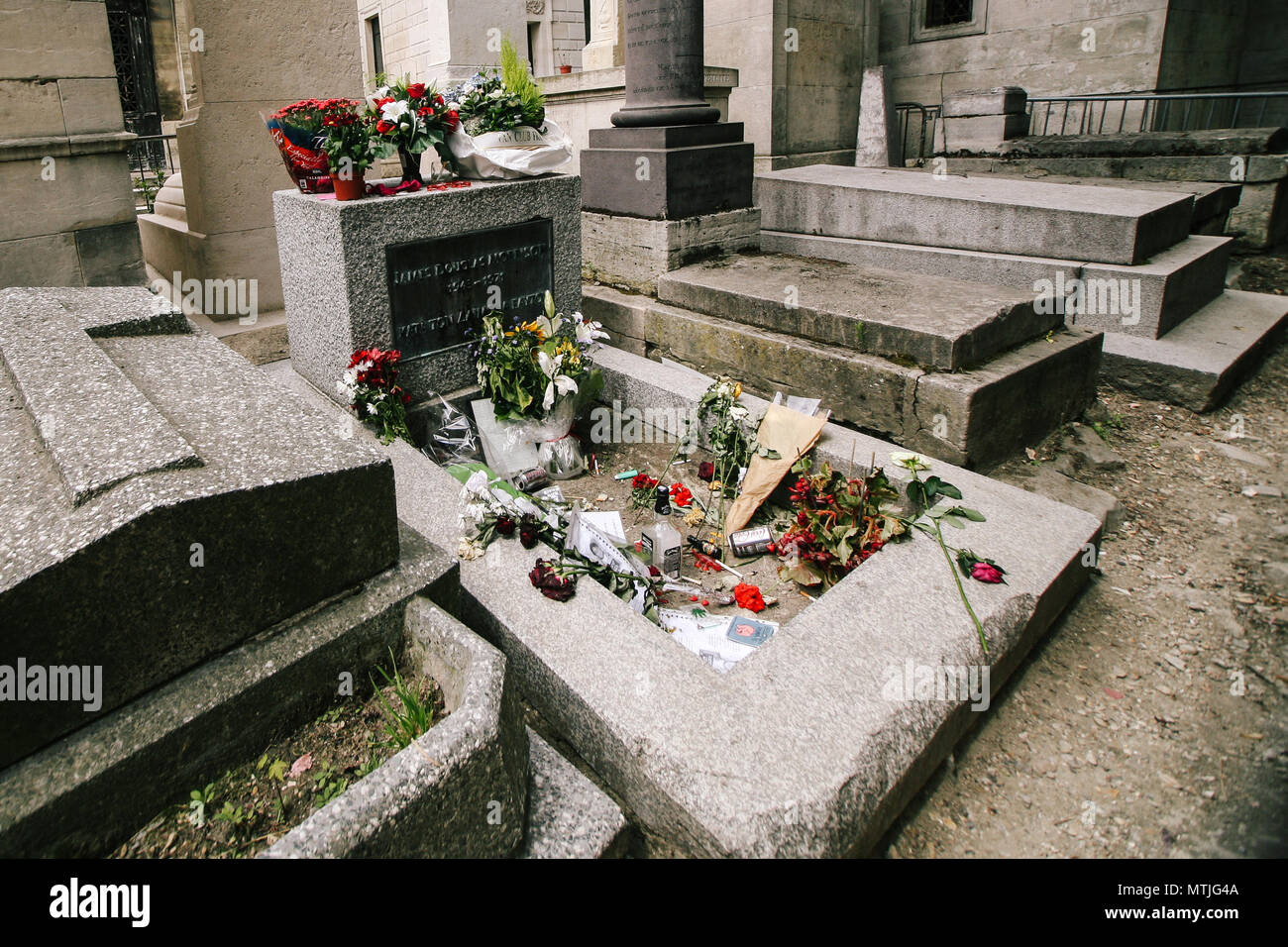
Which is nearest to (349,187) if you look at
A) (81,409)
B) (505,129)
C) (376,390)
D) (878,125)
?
(376,390)

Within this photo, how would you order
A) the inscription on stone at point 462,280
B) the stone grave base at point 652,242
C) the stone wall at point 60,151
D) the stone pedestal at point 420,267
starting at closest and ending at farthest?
the stone pedestal at point 420,267
the inscription on stone at point 462,280
the stone wall at point 60,151
the stone grave base at point 652,242

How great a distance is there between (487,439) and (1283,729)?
3.56 meters

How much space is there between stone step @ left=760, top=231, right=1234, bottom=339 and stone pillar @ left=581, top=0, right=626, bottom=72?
5991 mm

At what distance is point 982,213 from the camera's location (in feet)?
18.3

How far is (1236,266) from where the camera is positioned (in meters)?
6.99

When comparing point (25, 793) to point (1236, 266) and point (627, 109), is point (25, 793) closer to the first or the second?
point (627, 109)

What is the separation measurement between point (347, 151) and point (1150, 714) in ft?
13.5

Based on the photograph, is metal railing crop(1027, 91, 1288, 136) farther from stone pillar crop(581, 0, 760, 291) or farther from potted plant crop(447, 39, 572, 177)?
potted plant crop(447, 39, 572, 177)

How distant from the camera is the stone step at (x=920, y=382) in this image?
3695mm

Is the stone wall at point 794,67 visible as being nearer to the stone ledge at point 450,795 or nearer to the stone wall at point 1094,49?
the stone wall at point 1094,49

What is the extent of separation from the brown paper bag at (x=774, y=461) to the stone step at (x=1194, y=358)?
2.48 meters

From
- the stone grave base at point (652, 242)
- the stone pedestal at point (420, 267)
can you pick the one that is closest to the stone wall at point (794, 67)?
the stone grave base at point (652, 242)

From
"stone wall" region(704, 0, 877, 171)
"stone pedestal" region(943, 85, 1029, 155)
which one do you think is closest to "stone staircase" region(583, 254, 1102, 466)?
"stone pedestal" region(943, 85, 1029, 155)
